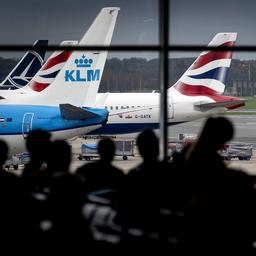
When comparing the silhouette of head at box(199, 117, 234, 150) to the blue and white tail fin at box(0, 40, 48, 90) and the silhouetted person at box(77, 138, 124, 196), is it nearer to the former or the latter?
the silhouetted person at box(77, 138, 124, 196)

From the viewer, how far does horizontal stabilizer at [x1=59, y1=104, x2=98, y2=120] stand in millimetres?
18144

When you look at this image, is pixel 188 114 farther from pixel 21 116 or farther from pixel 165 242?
pixel 165 242

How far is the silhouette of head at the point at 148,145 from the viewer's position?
361cm

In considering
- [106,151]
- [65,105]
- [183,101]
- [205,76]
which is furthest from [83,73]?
[106,151]

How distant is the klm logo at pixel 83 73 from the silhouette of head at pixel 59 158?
15.5 m

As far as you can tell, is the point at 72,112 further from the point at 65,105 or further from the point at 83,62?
the point at 83,62

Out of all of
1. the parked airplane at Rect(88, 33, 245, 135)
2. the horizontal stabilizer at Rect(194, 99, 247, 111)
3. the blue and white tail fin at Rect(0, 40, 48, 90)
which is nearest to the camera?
the parked airplane at Rect(88, 33, 245, 135)

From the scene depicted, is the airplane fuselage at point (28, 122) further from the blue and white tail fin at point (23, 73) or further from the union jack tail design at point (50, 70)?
the blue and white tail fin at point (23, 73)

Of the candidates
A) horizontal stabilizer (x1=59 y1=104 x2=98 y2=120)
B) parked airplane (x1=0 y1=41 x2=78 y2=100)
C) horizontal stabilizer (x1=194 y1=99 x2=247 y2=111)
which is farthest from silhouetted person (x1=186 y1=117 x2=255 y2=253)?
horizontal stabilizer (x1=194 y1=99 x2=247 y2=111)

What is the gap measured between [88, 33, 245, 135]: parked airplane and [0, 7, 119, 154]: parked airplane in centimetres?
662

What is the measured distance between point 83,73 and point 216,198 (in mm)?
16309

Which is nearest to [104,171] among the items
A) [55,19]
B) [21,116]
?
[55,19]

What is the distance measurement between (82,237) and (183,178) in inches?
27.2

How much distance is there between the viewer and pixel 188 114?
2858cm
